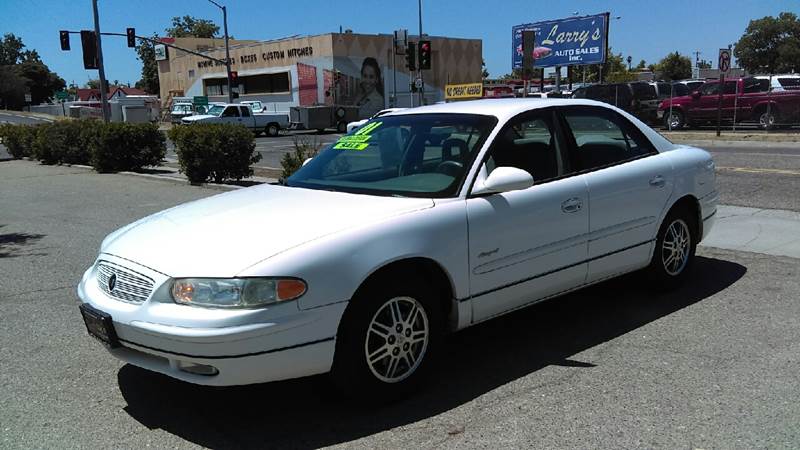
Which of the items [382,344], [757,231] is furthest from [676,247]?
[382,344]


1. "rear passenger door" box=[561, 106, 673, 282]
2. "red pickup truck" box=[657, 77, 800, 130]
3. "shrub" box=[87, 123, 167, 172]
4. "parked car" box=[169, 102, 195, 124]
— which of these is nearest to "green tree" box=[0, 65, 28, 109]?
"parked car" box=[169, 102, 195, 124]

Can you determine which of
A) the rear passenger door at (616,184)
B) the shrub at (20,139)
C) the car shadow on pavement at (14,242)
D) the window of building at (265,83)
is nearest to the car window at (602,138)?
the rear passenger door at (616,184)

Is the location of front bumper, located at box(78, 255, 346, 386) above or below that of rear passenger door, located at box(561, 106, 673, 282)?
below

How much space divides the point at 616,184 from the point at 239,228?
2709 millimetres

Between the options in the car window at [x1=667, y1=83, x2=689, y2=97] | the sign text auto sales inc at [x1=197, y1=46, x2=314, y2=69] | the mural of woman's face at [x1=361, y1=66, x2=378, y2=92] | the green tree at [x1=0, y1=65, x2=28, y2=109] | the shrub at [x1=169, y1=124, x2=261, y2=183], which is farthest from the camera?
the green tree at [x1=0, y1=65, x2=28, y2=109]

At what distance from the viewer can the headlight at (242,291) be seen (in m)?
3.12

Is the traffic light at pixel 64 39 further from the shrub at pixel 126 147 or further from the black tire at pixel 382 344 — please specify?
the black tire at pixel 382 344

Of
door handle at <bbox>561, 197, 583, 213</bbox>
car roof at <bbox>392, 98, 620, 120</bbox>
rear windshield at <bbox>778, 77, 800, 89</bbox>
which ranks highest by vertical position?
rear windshield at <bbox>778, 77, 800, 89</bbox>

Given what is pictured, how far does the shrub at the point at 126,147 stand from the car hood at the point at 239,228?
47.3 ft

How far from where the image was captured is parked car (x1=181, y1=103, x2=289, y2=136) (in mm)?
36125

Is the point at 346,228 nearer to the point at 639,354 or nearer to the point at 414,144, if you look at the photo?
the point at 414,144

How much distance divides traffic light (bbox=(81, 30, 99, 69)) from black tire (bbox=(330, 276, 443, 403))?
27866mm

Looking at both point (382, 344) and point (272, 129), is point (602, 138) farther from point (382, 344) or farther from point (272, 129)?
point (272, 129)

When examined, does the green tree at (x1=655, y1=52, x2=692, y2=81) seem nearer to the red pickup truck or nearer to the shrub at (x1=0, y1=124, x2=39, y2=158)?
the red pickup truck
